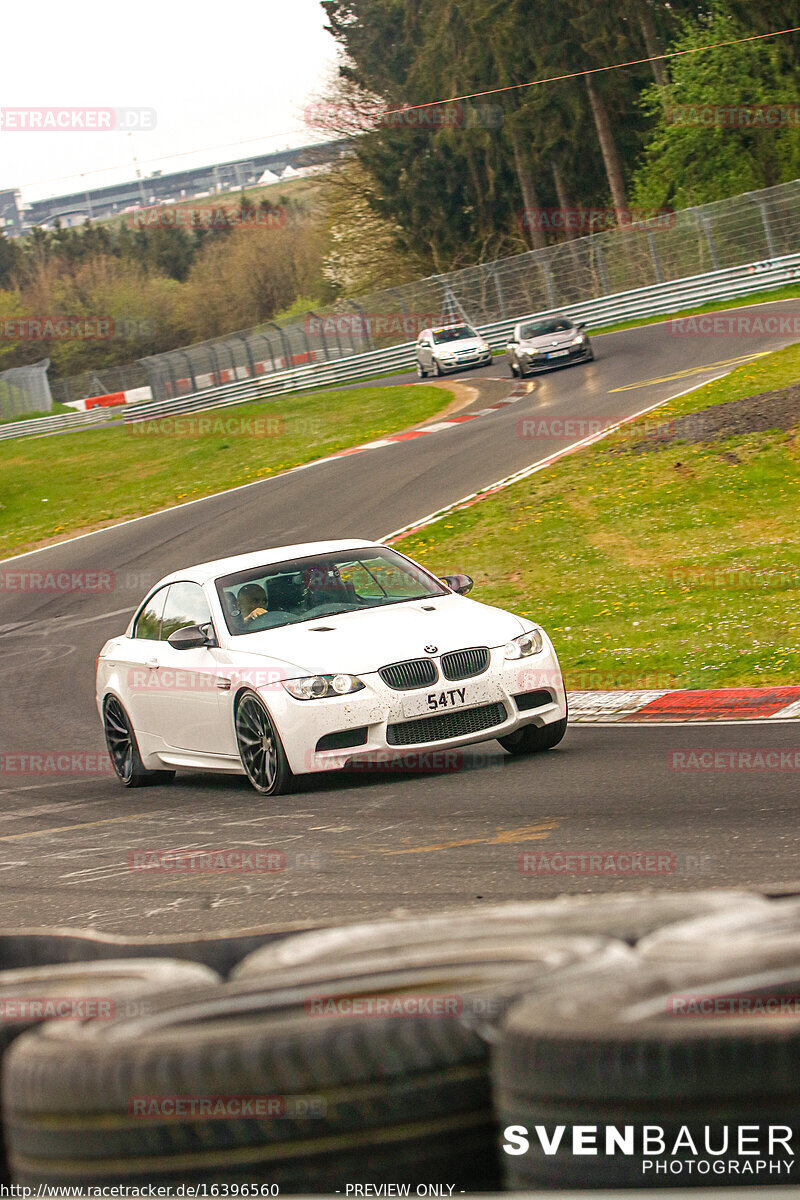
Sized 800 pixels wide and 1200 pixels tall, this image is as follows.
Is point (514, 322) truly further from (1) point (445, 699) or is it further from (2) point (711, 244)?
(1) point (445, 699)

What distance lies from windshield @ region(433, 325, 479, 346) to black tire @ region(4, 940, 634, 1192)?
41.9m

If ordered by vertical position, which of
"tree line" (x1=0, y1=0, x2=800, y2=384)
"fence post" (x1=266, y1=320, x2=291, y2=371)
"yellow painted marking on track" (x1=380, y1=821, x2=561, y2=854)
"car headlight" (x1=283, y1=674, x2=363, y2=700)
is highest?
"tree line" (x1=0, y1=0, x2=800, y2=384)

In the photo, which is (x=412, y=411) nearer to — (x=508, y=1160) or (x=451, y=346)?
(x=451, y=346)

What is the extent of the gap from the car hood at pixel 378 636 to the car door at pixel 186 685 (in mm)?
352

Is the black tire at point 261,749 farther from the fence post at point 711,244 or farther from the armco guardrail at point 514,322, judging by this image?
the fence post at point 711,244

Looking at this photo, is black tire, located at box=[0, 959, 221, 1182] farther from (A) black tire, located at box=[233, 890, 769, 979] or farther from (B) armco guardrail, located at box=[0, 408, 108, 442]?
(B) armco guardrail, located at box=[0, 408, 108, 442]

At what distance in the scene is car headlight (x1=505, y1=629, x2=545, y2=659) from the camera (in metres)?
9.02

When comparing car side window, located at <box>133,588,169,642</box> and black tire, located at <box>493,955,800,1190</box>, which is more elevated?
black tire, located at <box>493,955,800,1190</box>

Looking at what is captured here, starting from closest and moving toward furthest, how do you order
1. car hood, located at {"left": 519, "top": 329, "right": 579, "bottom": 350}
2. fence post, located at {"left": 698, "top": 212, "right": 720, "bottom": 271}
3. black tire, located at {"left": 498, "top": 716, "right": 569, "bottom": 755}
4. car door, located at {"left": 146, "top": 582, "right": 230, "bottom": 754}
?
black tire, located at {"left": 498, "top": 716, "right": 569, "bottom": 755}, car door, located at {"left": 146, "top": 582, "right": 230, "bottom": 754}, car hood, located at {"left": 519, "top": 329, "right": 579, "bottom": 350}, fence post, located at {"left": 698, "top": 212, "right": 720, "bottom": 271}

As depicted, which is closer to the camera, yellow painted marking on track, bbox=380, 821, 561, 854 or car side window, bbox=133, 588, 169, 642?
yellow painted marking on track, bbox=380, 821, 561, 854

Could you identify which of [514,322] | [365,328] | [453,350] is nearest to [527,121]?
[514,322]

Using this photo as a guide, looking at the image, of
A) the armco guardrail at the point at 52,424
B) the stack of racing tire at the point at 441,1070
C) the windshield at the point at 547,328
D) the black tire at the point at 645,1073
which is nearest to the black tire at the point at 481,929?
the stack of racing tire at the point at 441,1070

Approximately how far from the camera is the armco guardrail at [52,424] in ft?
223

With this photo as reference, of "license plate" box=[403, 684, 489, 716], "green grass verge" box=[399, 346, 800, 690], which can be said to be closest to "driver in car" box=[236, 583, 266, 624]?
"license plate" box=[403, 684, 489, 716]
